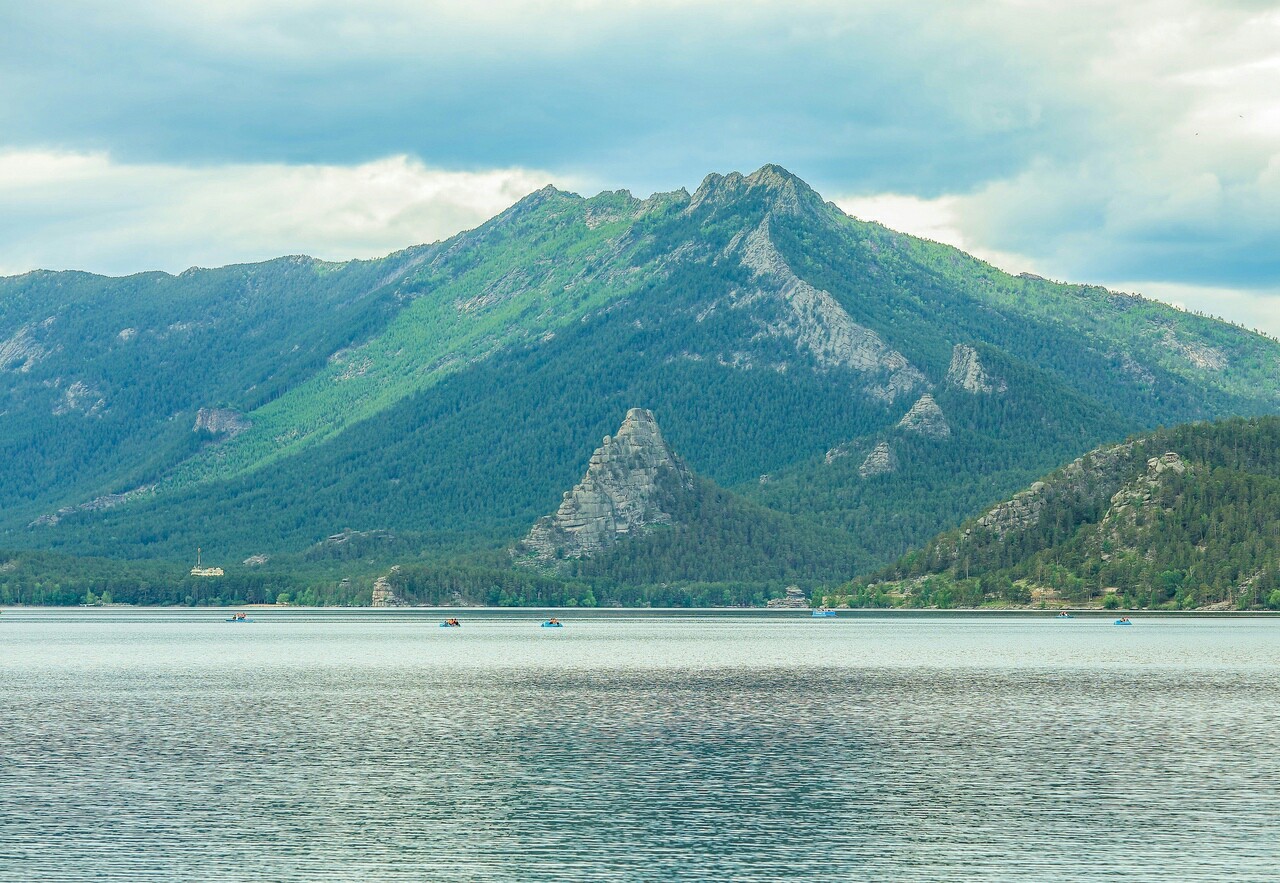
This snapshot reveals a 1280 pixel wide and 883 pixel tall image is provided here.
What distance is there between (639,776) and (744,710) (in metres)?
47.5

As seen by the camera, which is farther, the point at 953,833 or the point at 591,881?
the point at 953,833

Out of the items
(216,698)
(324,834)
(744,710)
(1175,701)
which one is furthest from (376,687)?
(324,834)

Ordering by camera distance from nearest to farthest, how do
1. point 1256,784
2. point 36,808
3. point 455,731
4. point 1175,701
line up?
point 36,808
point 1256,784
point 455,731
point 1175,701

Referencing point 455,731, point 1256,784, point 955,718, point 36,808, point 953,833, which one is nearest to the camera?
point 953,833

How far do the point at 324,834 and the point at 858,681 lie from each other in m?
112

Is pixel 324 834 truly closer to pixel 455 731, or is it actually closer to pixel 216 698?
pixel 455 731

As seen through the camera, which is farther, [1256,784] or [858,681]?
[858,681]

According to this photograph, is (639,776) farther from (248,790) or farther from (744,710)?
(744,710)

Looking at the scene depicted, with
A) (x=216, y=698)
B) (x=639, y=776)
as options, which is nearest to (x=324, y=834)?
(x=639, y=776)

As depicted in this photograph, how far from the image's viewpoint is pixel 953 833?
88.0 metres

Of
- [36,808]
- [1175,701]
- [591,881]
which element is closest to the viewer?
[591,881]

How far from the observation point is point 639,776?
10794 cm

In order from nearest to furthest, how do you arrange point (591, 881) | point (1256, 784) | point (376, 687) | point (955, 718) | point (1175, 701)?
point (591, 881) → point (1256, 784) → point (955, 718) → point (1175, 701) → point (376, 687)

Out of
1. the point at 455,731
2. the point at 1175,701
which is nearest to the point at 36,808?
the point at 455,731
